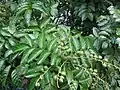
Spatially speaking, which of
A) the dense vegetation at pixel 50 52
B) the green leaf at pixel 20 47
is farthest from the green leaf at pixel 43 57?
the green leaf at pixel 20 47

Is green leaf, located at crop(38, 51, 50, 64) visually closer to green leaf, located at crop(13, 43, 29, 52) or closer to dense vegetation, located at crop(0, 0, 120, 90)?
dense vegetation, located at crop(0, 0, 120, 90)

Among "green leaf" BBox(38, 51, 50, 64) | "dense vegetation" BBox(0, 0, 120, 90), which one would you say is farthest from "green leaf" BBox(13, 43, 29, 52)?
"green leaf" BBox(38, 51, 50, 64)

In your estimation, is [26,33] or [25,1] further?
[25,1]

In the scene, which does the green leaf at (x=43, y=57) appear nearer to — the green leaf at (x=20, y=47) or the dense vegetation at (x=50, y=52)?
the dense vegetation at (x=50, y=52)

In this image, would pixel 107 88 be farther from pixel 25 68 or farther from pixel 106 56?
pixel 25 68

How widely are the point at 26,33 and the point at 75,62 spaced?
0.95ft

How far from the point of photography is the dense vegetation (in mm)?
1481

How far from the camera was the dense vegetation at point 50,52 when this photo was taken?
4.86ft

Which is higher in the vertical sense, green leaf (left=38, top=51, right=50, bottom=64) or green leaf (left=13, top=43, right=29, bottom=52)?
green leaf (left=13, top=43, right=29, bottom=52)

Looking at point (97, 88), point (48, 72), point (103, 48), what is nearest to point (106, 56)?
point (103, 48)

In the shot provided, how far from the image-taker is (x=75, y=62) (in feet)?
5.00

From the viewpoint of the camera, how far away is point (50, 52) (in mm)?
1506

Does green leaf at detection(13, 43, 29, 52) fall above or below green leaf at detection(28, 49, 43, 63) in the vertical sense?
above

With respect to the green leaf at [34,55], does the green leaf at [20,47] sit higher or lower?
higher
